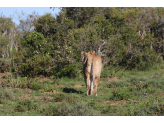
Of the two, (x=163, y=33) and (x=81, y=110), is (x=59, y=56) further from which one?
(x=163, y=33)

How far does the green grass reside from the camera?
6.71 m

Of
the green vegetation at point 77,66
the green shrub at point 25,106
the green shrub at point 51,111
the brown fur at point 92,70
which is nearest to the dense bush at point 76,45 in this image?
the green vegetation at point 77,66

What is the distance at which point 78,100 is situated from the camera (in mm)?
8430

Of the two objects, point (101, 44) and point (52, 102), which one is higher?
point (101, 44)

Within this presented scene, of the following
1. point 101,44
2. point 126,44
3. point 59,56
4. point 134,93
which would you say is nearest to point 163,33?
point 126,44

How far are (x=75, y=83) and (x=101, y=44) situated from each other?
3974 mm

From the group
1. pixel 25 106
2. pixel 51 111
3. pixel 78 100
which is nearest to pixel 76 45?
pixel 78 100

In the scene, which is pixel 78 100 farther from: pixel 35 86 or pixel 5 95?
pixel 35 86

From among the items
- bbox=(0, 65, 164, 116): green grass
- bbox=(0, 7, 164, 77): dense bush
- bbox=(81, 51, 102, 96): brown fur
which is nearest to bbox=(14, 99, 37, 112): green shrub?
bbox=(0, 65, 164, 116): green grass

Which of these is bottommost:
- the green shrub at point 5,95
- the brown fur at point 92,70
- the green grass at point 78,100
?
the green grass at point 78,100

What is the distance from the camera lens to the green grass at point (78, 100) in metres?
6.71

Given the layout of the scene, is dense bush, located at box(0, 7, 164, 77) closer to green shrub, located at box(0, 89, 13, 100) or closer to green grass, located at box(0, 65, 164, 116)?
green grass, located at box(0, 65, 164, 116)

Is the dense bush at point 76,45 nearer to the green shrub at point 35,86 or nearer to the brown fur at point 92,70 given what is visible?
the green shrub at point 35,86
